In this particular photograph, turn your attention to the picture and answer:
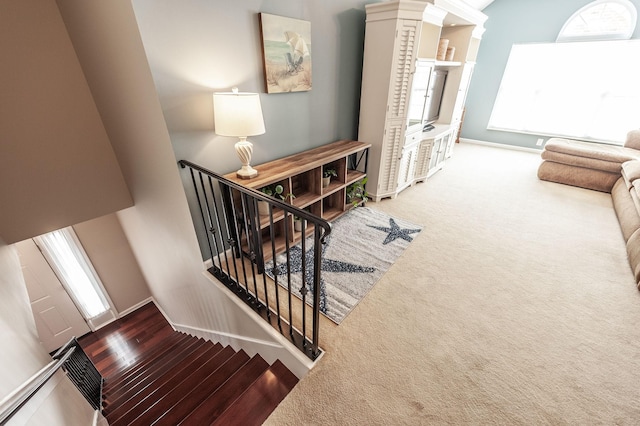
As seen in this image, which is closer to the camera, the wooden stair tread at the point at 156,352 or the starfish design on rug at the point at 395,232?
the starfish design on rug at the point at 395,232

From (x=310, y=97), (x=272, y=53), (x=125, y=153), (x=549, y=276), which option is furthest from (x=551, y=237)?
(x=125, y=153)

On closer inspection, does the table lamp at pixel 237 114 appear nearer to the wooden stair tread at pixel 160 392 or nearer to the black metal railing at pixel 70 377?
the black metal railing at pixel 70 377

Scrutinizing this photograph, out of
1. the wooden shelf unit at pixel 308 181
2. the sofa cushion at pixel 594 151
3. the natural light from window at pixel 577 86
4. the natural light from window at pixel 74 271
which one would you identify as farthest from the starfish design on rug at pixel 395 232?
the natural light from window at pixel 577 86

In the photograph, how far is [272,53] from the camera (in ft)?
6.40

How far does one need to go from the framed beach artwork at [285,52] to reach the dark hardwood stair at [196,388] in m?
2.08

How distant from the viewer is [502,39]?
4824 millimetres

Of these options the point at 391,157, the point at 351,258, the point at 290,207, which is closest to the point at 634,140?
the point at 391,157

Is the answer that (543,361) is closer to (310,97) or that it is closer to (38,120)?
(310,97)

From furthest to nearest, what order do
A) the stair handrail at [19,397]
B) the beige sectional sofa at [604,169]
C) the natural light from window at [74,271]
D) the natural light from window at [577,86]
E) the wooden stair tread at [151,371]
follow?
the natural light from window at [577,86]
the natural light from window at [74,271]
the beige sectional sofa at [604,169]
the wooden stair tread at [151,371]
the stair handrail at [19,397]

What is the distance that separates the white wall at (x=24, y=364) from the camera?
4.44ft

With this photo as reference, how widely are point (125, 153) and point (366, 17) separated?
2535mm

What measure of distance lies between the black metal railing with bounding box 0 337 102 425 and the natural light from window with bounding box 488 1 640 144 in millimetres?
7091

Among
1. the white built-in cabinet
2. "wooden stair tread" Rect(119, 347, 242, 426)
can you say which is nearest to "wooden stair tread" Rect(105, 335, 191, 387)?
"wooden stair tread" Rect(119, 347, 242, 426)

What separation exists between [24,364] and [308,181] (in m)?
2.33
